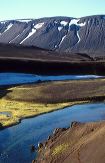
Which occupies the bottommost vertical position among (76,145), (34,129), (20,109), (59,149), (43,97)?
(20,109)

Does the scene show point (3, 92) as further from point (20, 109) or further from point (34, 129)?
point (34, 129)

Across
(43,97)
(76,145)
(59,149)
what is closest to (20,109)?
(43,97)

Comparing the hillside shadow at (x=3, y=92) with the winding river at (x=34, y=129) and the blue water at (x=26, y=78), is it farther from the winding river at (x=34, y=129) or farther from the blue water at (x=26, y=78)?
the winding river at (x=34, y=129)

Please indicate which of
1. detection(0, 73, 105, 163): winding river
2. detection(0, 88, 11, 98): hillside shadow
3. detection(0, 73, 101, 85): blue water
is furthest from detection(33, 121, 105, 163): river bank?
detection(0, 73, 101, 85): blue water

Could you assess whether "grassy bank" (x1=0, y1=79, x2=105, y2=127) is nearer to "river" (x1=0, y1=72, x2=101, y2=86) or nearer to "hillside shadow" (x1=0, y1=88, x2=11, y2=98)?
"hillside shadow" (x1=0, y1=88, x2=11, y2=98)

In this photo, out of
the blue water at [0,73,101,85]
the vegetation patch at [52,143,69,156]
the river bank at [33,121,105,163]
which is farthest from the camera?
the blue water at [0,73,101,85]

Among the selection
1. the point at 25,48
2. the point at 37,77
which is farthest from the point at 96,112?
the point at 25,48

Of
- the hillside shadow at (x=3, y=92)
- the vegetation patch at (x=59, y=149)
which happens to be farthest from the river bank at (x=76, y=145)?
the hillside shadow at (x=3, y=92)

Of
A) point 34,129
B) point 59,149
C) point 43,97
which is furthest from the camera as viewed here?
point 43,97
